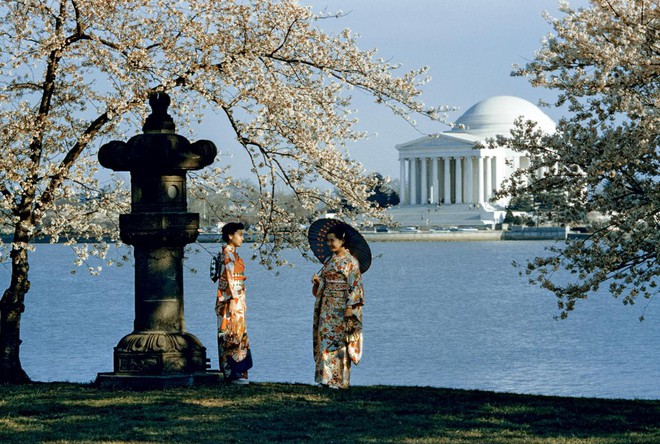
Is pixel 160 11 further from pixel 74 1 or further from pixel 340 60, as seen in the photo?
pixel 340 60

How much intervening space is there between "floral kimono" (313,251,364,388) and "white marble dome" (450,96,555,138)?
12091 cm

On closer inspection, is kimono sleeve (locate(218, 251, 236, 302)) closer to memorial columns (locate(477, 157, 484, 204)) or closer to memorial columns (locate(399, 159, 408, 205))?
memorial columns (locate(477, 157, 484, 204))

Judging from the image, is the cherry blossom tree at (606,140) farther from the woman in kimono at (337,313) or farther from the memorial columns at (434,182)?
the memorial columns at (434,182)

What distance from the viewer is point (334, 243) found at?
411 inches

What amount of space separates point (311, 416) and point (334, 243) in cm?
181

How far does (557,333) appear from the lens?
33219 millimetres

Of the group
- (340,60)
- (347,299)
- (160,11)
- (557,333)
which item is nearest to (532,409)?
(347,299)

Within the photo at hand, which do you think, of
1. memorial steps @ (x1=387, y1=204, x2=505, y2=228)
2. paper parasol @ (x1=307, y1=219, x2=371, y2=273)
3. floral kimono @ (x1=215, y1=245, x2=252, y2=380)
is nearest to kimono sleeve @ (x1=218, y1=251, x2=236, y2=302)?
floral kimono @ (x1=215, y1=245, x2=252, y2=380)

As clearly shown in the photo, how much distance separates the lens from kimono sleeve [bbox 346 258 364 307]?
34.3 feet

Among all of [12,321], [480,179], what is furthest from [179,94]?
[480,179]

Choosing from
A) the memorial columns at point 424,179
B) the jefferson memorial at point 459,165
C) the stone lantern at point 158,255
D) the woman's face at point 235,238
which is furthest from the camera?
the memorial columns at point 424,179

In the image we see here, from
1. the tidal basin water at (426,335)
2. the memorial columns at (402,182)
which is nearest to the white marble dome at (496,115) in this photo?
the memorial columns at (402,182)

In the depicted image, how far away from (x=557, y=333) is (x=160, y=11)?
74.1 feet

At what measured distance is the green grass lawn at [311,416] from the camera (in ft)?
27.5
